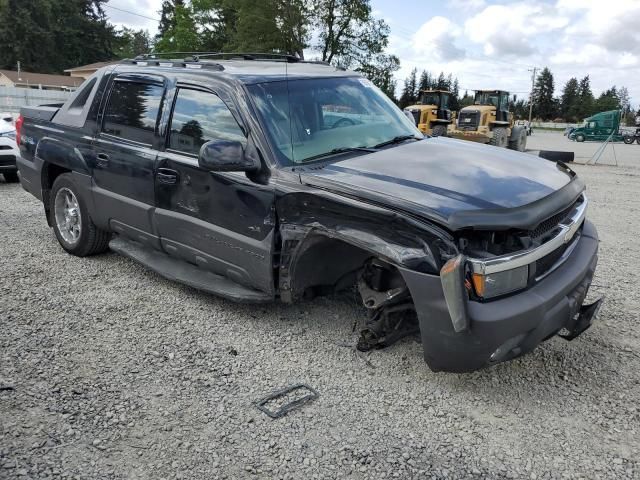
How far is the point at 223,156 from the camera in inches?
129

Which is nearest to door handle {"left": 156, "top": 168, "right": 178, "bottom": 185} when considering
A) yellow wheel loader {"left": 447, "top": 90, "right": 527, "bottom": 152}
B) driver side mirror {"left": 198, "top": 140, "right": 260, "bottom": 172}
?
driver side mirror {"left": 198, "top": 140, "right": 260, "bottom": 172}

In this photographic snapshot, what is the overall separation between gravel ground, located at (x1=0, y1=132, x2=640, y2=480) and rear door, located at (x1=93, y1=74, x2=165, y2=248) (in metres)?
Result: 0.64

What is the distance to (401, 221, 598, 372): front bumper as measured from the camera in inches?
104

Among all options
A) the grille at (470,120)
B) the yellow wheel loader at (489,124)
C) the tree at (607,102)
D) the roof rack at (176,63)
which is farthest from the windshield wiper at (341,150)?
the tree at (607,102)

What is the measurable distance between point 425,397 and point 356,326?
95cm

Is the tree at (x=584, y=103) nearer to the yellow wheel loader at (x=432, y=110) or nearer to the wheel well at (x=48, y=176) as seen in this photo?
the yellow wheel loader at (x=432, y=110)

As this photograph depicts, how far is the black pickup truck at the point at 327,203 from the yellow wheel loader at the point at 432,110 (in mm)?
15590

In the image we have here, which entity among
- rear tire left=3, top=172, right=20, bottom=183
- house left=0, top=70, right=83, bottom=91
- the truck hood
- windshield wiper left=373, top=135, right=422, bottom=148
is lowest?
rear tire left=3, top=172, right=20, bottom=183

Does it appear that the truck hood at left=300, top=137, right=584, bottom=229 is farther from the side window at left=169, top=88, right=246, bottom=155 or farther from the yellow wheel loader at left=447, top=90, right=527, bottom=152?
the yellow wheel loader at left=447, top=90, right=527, bottom=152

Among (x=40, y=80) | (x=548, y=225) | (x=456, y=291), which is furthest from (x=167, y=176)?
(x=40, y=80)

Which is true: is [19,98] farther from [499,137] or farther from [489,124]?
[499,137]

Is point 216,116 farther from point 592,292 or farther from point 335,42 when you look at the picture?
point 335,42

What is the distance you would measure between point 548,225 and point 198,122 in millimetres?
2460

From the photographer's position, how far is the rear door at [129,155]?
421cm
